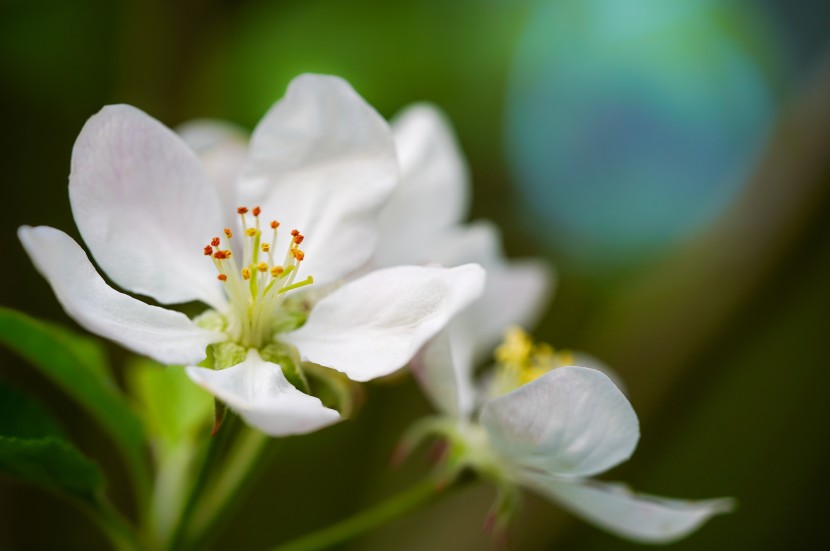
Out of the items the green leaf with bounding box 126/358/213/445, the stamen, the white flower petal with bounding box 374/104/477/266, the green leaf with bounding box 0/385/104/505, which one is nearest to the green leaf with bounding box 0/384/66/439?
the green leaf with bounding box 0/385/104/505

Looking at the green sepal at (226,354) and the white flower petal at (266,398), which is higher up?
the white flower petal at (266,398)

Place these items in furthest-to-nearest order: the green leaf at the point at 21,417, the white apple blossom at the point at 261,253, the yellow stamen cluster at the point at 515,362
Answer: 1. the yellow stamen cluster at the point at 515,362
2. the green leaf at the point at 21,417
3. the white apple blossom at the point at 261,253

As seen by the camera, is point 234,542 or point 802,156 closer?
point 802,156

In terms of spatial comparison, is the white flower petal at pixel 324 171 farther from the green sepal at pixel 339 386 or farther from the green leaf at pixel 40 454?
the green leaf at pixel 40 454

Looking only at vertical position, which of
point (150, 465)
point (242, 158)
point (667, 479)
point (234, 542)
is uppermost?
point (242, 158)

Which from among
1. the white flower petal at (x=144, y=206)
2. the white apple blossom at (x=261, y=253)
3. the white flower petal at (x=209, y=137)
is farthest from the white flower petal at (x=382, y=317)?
the white flower petal at (x=209, y=137)

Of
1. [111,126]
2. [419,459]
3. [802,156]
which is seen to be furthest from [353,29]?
[111,126]

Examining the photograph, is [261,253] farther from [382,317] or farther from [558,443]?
[558,443]

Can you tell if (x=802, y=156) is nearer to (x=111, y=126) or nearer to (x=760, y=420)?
(x=111, y=126)
